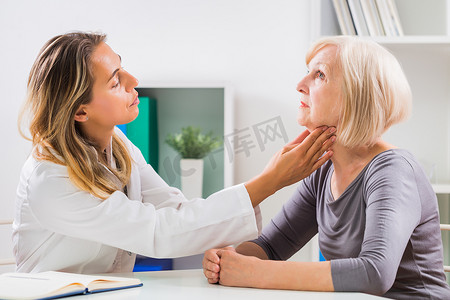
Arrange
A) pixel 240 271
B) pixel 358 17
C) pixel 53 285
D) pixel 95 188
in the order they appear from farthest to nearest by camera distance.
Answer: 1. pixel 358 17
2. pixel 95 188
3. pixel 240 271
4. pixel 53 285

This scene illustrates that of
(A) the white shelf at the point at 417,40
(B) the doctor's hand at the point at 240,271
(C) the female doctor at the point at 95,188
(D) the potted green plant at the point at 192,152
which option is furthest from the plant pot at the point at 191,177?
(B) the doctor's hand at the point at 240,271

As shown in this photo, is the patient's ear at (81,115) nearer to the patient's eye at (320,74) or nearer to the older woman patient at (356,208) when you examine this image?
the older woman patient at (356,208)

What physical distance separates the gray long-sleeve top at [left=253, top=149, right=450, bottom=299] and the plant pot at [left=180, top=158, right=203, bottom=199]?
1.14 metres

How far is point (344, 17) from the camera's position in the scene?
2414 mm

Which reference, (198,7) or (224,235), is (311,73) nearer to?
(224,235)

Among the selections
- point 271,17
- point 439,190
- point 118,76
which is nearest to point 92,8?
point 271,17

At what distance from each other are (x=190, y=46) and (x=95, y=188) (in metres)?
1.66

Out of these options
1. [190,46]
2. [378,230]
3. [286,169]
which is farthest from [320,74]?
[190,46]

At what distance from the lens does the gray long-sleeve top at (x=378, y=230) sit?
3.45ft

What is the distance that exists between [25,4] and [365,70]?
212 centimetres

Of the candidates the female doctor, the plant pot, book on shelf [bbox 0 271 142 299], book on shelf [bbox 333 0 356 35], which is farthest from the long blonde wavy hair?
book on shelf [bbox 333 0 356 35]

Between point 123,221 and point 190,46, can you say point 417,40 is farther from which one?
point 123,221

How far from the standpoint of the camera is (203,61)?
108 inches

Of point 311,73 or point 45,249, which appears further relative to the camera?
point 311,73
